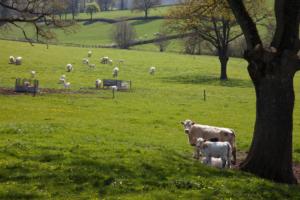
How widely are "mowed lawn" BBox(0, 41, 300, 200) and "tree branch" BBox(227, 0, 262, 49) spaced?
14.1ft

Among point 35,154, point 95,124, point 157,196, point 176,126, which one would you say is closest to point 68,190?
point 157,196

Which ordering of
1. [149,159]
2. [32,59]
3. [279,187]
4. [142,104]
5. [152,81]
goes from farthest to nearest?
1. [32,59]
2. [152,81]
3. [142,104]
4. [149,159]
5. [279,187]

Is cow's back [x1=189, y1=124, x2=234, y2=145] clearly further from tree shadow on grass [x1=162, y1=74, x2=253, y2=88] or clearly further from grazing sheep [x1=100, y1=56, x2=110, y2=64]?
grazing sheep [x1=100, y1=56, x2=110, y2=64]

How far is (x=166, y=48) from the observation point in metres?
125

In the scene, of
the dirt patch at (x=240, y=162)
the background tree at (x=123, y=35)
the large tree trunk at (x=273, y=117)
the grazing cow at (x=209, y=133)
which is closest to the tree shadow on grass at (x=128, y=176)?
the large tree trunk at (x=273, y=117)

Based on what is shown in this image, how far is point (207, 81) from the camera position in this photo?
59219 mm

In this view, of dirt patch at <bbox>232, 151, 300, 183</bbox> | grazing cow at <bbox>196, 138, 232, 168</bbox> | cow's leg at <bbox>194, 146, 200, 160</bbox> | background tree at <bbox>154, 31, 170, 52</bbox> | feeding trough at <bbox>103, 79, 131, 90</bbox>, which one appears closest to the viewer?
grazing cow at <bbox>196, 138, 232, 168</bbox>

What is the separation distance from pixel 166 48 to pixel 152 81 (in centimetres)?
6907

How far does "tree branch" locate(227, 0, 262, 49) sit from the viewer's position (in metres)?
15.5

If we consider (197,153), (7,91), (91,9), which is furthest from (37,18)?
(91,9)

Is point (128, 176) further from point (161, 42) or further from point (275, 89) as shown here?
point (161, 42)

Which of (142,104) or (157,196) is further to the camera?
(142,104)

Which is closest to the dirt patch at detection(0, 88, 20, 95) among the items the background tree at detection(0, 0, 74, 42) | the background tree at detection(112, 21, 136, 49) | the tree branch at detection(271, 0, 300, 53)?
the background tree at detection(0, 0, 74, 42)

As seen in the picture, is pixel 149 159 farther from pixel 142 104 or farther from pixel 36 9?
pixel 36 9
